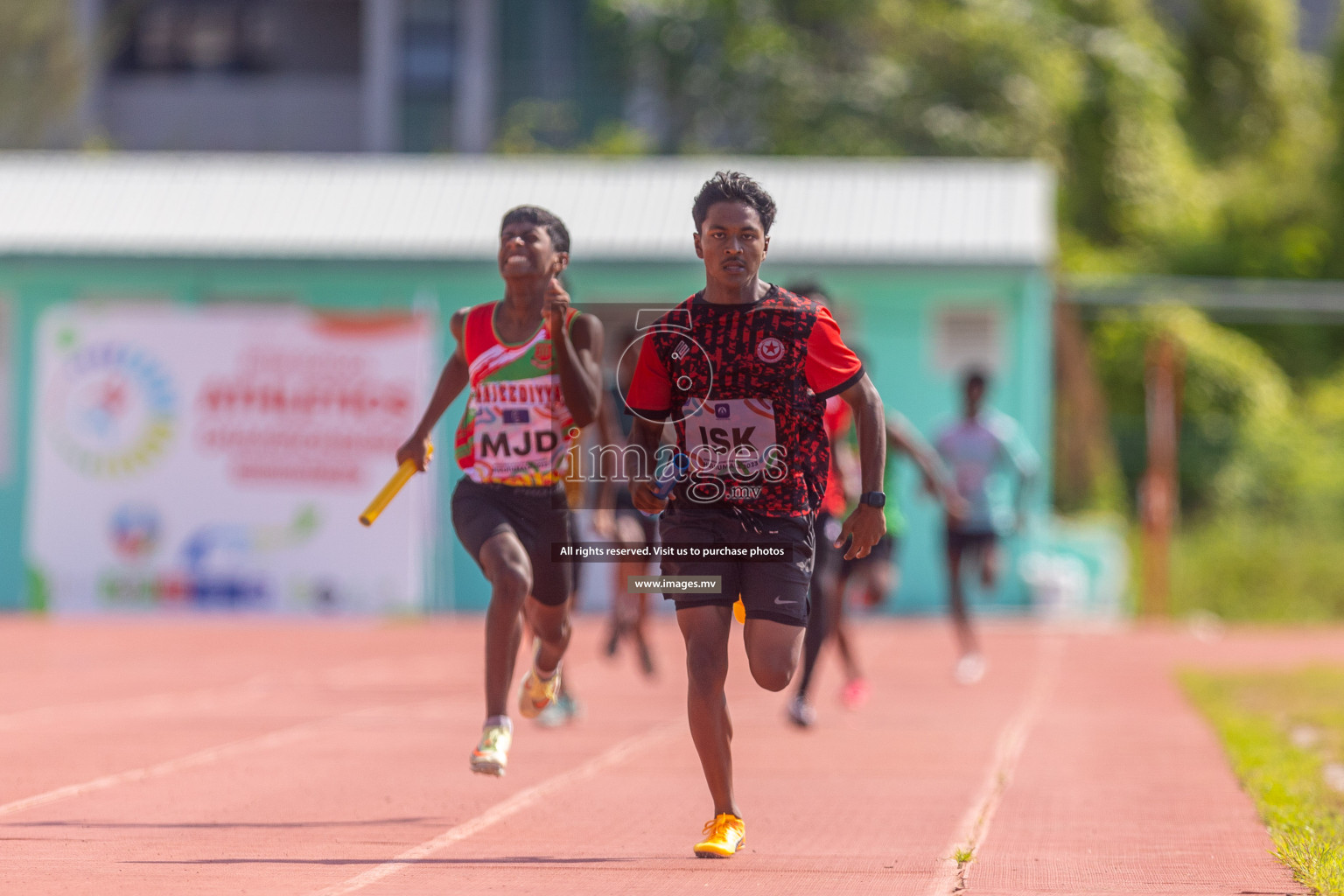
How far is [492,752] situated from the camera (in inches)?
262

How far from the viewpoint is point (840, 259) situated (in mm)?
20891

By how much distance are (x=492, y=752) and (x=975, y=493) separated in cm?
757

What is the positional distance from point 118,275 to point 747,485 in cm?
1705

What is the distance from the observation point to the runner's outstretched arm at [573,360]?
6.79 meters

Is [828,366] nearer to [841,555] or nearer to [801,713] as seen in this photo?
[841,555]

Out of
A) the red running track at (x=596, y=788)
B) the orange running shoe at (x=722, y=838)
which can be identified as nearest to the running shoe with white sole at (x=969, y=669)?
the red running track at (x=596, y=788)

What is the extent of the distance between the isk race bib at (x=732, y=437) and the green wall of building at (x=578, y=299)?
555 inches

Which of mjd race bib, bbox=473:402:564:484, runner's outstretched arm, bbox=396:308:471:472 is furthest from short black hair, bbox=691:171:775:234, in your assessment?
runner's outstretched arm, bbox=396:308:471:472

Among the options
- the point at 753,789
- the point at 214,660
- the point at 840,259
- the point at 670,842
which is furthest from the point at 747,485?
the point at 840,259

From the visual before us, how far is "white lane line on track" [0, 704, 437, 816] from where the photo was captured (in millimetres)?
7301

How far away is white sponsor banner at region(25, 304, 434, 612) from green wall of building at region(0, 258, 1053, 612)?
112 cm

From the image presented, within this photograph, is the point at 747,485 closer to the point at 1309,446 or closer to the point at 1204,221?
the point at 1309,446

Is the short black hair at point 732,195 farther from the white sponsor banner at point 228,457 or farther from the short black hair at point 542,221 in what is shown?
the white sponsor banner at point 228,457

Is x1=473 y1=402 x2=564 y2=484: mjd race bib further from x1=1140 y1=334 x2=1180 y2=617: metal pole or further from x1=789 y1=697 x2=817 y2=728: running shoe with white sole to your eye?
x1=1140 y1=334 x2=1180 y2=617: metal pole
